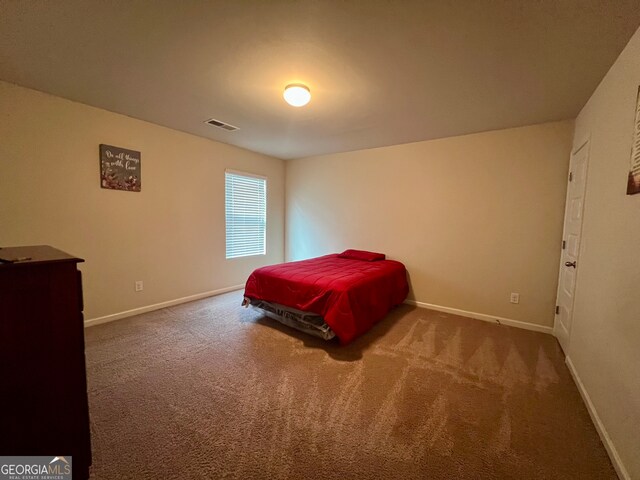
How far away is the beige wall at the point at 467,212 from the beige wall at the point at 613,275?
829 mm

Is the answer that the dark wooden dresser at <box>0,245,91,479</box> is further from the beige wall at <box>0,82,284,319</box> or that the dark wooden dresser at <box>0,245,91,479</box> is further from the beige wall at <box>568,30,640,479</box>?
the beige wall at <box>568,30,640,479</box>

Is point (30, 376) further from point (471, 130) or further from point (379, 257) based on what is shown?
point (471, 130)

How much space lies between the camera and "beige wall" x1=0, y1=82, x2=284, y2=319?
94.0 inches

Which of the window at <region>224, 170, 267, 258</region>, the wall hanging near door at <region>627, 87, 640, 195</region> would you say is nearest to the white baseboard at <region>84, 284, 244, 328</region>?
the window at <region>224, 170, 267, 258</region>

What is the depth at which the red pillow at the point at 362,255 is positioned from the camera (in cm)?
385

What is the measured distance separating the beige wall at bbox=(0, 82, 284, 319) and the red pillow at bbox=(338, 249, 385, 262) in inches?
74.8

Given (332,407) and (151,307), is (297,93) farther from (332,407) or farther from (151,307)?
(151,307)

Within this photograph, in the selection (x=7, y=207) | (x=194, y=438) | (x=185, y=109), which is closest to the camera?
(x=194, y=438)

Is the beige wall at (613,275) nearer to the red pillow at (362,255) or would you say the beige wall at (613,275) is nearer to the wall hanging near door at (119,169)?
the red pillow at (362,255)

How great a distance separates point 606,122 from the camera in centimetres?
187

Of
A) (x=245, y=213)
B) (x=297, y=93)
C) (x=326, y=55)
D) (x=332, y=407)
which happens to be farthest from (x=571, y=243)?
(x=245, y=213)

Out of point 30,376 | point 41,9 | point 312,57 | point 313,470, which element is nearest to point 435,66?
point 312,57

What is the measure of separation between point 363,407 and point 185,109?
3.25 m

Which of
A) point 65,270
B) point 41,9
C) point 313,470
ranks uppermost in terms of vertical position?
point 41,9
